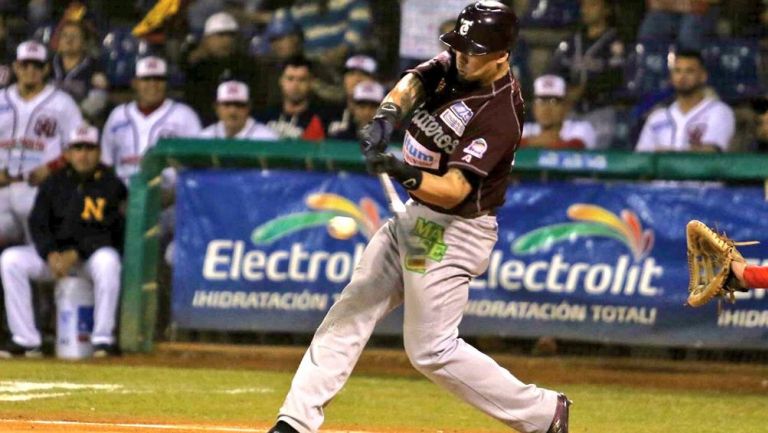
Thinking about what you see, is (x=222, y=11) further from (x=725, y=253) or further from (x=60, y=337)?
(x=725, y=253)

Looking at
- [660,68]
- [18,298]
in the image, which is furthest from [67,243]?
[660,68]

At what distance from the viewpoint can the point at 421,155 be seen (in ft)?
18.4

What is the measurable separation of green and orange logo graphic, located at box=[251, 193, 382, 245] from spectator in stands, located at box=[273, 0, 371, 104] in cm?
238

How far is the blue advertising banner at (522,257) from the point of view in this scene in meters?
9.70

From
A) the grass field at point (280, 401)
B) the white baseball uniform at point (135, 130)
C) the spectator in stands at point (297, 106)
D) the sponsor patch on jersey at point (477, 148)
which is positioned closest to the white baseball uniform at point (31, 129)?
the white baseball uniform at point (135, 130)

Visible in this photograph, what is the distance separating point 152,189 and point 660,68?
4131 millimetres

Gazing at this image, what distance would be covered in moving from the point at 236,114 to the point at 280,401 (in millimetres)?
3455

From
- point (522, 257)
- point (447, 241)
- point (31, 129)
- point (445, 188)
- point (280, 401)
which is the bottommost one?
→ point (280, 401)

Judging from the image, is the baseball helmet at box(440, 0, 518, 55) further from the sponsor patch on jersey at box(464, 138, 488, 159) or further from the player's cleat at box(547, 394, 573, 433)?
the player's cleat at box(547, 394, 573, 433)

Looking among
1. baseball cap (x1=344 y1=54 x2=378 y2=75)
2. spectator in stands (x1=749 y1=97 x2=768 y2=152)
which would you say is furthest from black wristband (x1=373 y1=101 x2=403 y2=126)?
baseball cap (x1=344 y1=54 x2=378 y2=75)

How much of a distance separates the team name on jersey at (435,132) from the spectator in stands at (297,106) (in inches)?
215

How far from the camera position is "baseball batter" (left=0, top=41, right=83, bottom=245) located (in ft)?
36.2

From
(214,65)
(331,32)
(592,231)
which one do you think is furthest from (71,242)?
(592,231)

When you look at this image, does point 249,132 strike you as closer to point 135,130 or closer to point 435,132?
point 135,130
